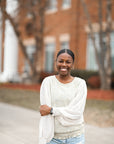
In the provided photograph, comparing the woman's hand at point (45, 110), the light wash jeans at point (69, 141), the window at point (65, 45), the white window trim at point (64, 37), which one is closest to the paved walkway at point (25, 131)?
the light wash jeans at point (69, 141)

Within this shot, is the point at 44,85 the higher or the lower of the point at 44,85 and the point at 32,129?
the higher

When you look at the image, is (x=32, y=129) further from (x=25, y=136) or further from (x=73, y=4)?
(x=73, y=4)

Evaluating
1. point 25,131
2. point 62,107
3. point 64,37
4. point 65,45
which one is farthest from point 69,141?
point 65,45

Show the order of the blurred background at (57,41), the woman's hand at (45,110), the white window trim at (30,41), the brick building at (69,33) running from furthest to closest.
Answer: the white window trim at (30,41) → the brick building at (69,33) → the blurred background at (57,41) → the woman's hand at (45,110)

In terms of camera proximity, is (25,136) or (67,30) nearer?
(25,136)

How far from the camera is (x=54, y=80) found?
9.20ft

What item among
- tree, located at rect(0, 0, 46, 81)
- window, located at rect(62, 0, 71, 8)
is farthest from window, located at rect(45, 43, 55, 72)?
window, located at rect(62, 0, 71, 8)

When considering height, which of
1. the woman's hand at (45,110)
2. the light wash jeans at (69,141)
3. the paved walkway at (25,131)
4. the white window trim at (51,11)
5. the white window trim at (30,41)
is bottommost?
the paved walkway at (25,131)

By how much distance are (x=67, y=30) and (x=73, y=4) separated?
6.13 ft

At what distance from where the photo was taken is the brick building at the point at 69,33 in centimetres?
1897

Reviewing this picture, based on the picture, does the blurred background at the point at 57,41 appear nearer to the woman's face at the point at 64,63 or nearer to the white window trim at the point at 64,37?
the white window trim at the point at 64,37

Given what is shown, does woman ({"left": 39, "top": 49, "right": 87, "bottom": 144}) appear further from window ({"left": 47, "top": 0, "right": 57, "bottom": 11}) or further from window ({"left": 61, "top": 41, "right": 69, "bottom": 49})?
window ({"left": 47, "top": 0, "right": 57, "bottom": 11})

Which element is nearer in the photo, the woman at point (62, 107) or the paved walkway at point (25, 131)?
the woman at point (62, 107)

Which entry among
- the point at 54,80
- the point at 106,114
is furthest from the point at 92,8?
the point at 54,80
